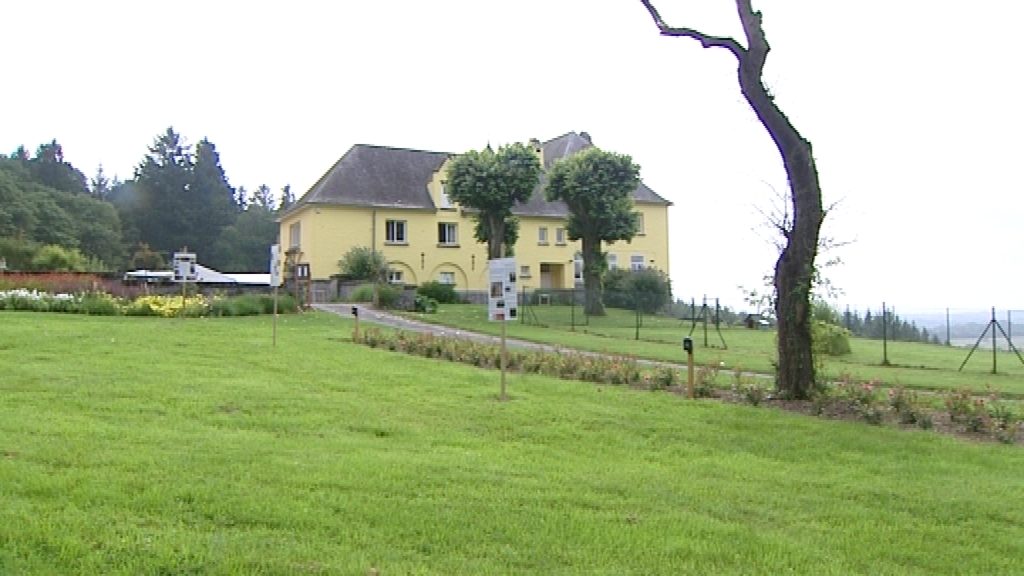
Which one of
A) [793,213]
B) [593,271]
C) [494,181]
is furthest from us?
[593,271]

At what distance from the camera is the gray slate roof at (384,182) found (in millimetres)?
46522

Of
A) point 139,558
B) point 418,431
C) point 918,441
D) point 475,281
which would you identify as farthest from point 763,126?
point 475,281

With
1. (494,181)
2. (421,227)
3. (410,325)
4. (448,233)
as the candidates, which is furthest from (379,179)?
(410,325)

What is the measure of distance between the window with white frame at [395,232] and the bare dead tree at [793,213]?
36479 millimetres

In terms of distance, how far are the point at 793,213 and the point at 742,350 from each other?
13747mm

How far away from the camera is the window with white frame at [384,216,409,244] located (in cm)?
4762

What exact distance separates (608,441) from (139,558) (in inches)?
195

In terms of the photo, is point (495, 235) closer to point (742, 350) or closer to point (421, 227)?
point (421, 227)

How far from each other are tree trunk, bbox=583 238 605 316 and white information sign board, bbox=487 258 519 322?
90.5ft

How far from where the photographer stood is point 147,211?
81.6m

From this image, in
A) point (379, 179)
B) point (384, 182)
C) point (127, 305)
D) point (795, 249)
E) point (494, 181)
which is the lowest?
point (127, 305)

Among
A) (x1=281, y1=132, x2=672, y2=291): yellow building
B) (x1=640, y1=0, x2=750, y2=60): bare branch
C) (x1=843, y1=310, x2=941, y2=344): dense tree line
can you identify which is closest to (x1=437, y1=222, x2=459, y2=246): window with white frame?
(x1=281, y1=132, x2=672, y2=291): yellow building

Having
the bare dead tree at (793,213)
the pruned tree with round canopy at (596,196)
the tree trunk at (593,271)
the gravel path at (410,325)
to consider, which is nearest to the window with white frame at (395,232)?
the pruned tree with round canopy at (596,196)

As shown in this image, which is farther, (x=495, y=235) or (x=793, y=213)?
(x=495, y=235)
